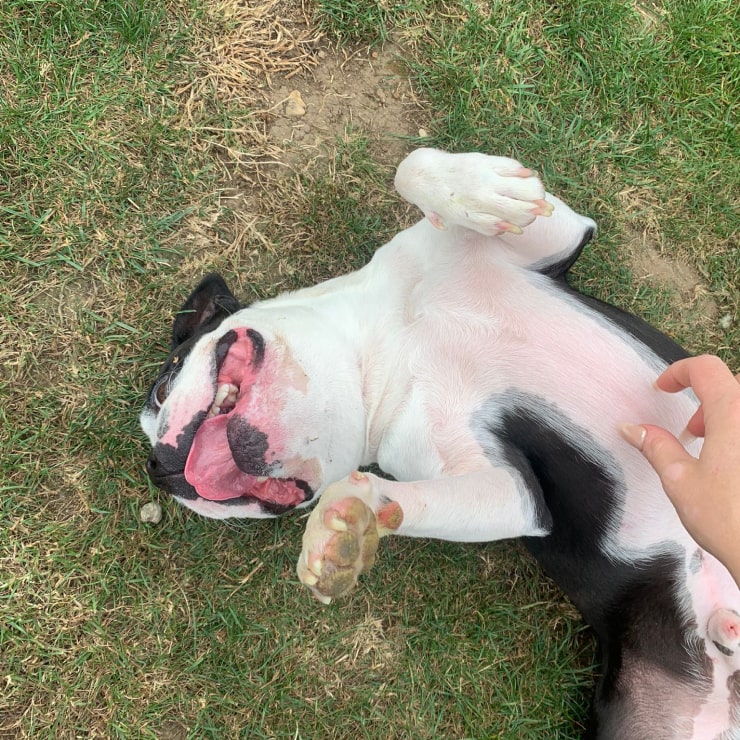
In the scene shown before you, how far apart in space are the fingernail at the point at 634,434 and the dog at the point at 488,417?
0.38ft

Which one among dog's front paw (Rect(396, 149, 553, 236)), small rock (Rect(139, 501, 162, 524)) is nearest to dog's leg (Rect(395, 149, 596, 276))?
dog's front paw (Rect(396, 149, 553, 236))

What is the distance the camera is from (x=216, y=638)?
3.64 metres

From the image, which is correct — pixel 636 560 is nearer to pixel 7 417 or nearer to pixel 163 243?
pixel 163 243

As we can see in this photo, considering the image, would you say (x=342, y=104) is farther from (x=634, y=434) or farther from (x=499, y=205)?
(x=634, y=434)

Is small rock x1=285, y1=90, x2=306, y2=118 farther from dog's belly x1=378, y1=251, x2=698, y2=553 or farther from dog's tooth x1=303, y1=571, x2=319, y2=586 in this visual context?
dog's tooth x1=303, y1=571, x2=319, y2=586

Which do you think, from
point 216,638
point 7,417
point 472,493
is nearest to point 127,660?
point 216,638

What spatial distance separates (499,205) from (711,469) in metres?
1.41

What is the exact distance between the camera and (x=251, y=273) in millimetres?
3797

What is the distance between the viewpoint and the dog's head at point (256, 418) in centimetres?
253

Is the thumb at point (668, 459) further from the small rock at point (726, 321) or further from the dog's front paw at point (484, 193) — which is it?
the small rock at point (726, 321)

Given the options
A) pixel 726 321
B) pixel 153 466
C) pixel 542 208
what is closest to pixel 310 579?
pixel 153 466

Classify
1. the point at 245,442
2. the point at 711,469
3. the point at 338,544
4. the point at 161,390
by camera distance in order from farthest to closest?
the point at 161,390 < the point at 245,442 < the point at 338,544 < the point at 711,469

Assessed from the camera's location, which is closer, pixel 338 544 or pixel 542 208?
pixel 338 544

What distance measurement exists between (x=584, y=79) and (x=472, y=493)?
2.84 metres
